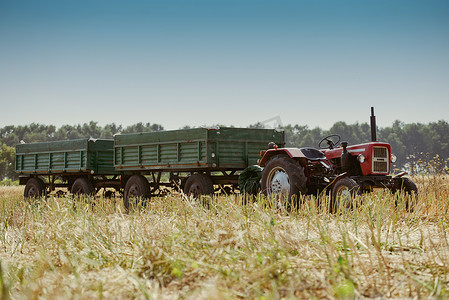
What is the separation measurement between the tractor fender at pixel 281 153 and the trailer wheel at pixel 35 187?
9.20 m

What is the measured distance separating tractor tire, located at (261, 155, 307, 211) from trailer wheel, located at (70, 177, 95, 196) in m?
6.45

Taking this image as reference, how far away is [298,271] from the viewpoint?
3.32m

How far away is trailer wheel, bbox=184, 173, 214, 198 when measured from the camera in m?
9.95

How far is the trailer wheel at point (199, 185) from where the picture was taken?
9.95 metres

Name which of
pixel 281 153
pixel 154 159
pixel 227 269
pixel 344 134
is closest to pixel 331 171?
pixel 281 153

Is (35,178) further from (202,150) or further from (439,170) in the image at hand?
(439,170)

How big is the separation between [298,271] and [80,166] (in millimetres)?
11389

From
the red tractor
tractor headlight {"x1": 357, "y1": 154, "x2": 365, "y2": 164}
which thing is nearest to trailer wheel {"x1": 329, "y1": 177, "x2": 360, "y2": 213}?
the red tractor

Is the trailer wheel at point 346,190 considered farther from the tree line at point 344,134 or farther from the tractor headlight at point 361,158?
the tree line at point 344,134

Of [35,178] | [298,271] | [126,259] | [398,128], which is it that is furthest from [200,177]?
[398,128]

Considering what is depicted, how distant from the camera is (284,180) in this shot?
8.37m

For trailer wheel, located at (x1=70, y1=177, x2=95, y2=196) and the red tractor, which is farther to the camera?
trailer wheel, located at (x1=70, y1=177, x2=95, y2=196)

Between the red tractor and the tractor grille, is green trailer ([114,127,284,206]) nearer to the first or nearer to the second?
the red tractor

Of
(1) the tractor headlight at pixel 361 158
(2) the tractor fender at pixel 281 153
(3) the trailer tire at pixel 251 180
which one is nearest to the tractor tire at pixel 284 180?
(2) the tractor fender at pixel 281 153
